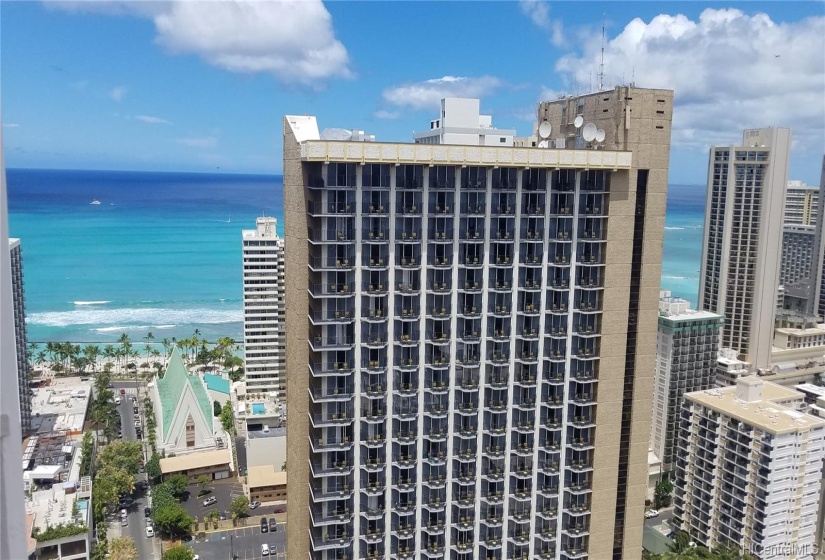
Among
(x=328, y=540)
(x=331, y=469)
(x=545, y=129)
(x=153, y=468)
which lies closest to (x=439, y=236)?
(x=545, y=129)

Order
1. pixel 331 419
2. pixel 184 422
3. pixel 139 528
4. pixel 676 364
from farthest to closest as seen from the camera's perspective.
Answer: pixel 676 364 → pixel 184 422 → pixel 139 528 → pixel 331 419

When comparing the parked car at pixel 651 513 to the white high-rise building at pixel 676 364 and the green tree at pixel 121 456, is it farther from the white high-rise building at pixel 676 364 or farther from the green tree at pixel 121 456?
the green tree at pixel 121 456

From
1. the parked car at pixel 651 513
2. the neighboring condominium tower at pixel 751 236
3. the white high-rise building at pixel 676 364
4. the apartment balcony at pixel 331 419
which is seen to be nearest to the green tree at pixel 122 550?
the apartment balcony at pixel 331 419

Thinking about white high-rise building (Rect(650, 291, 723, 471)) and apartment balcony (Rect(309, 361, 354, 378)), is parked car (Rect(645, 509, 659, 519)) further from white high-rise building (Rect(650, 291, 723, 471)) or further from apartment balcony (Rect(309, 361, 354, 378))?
apartment balcony (Rect(309, 361, 354, 378))

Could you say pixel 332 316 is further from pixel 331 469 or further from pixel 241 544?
pixel 241 544

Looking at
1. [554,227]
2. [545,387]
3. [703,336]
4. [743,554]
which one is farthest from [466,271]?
[703,336]

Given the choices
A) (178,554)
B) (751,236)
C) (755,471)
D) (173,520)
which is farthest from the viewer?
(751,236)
